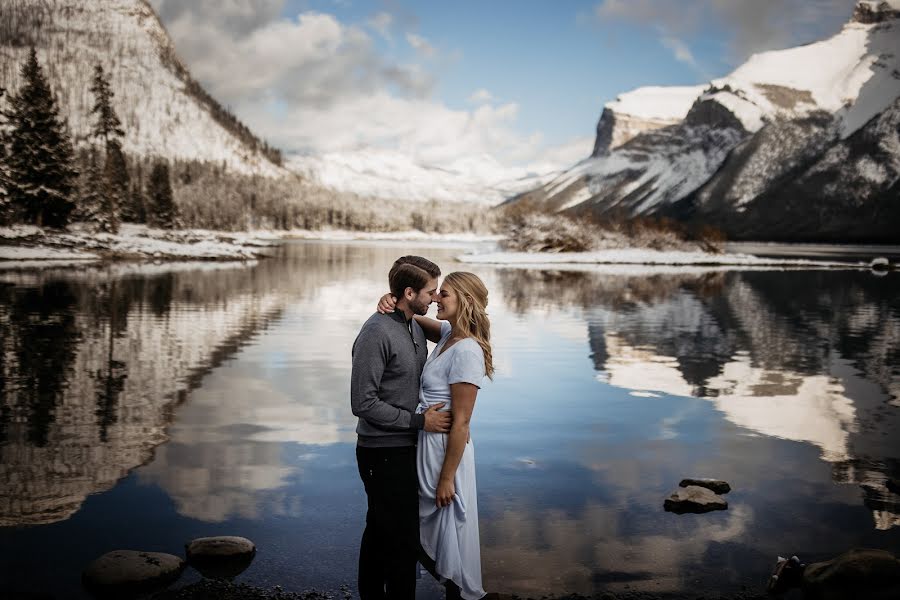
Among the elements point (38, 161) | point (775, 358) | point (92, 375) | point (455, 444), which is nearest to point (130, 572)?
point (455, 444)

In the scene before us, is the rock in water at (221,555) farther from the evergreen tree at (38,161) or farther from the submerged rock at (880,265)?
the submerged rock at (880,265)

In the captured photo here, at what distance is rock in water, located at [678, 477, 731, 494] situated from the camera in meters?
7.68

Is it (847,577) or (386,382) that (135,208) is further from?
(847,577)

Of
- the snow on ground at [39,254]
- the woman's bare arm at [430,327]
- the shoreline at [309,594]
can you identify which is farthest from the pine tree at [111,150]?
the woman's bare arm at [430,327]

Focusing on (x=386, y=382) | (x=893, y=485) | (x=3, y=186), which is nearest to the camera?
(x=386, y=382)

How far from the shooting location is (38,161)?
55.7m

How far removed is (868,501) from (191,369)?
10.6 meters

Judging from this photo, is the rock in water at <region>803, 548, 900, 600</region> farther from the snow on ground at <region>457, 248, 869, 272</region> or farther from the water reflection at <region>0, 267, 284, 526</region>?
the snow on ground at <region>457, 248, 869, 272</region>

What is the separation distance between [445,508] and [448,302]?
1.29 m

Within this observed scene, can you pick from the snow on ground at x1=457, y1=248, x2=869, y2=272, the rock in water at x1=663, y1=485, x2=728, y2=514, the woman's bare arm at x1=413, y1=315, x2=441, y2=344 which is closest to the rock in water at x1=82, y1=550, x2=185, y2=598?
the woman's bare arm at x1=413, y1=315, x2=441, y2=344

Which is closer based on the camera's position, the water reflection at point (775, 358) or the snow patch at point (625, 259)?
the water reflection at point (775, 358)

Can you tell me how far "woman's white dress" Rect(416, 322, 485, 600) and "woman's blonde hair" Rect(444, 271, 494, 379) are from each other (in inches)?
5.4

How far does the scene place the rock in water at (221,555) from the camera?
5.55 m

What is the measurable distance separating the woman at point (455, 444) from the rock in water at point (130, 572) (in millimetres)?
1885
